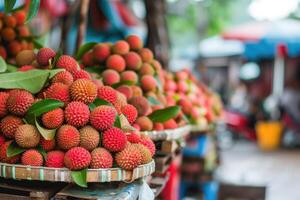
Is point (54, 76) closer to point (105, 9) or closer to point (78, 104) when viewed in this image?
point (78, 104)

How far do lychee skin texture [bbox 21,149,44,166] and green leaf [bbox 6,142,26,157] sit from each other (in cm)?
2

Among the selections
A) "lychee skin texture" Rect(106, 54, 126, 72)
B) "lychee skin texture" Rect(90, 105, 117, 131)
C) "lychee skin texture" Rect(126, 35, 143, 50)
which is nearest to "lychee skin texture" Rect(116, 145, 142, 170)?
"lychee skin texture" Rect(90, 105, 117, 131)

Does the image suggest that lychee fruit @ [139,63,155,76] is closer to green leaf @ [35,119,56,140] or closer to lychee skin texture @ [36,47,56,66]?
lychee skin texture @ [36,47,56,66]

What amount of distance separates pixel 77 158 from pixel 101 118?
172 mm

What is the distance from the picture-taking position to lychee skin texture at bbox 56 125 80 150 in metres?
1.48

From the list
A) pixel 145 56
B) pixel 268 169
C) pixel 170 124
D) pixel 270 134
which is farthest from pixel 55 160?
pixel 270 134

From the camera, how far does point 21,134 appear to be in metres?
1.48

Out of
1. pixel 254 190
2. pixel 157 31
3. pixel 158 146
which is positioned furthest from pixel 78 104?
pixel 157 31

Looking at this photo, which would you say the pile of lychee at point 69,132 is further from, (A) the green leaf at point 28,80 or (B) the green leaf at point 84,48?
(B) the green leaf at point 84,48

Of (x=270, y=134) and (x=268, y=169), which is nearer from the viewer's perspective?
(x=268, y=169)

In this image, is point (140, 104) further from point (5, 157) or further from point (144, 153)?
point (5, 157)

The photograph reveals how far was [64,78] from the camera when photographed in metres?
1.63

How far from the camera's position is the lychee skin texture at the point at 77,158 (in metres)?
1.43

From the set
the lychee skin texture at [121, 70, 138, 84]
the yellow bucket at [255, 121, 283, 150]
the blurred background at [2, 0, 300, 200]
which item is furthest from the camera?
the yellow bucket at [255, 121, 283, 150]
